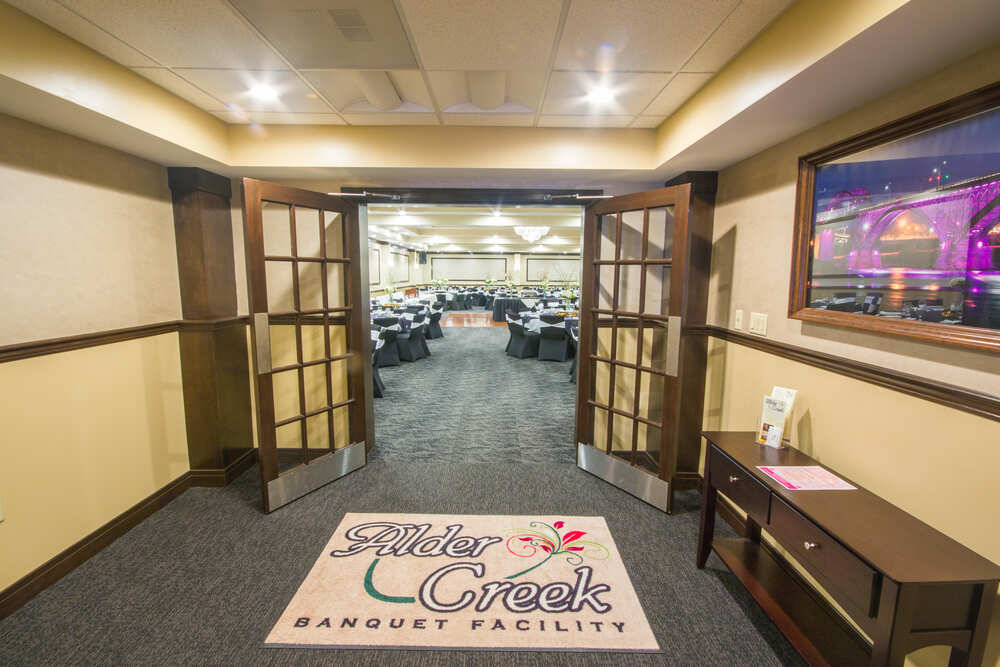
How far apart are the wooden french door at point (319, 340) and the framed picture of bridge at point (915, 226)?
9.14 feet

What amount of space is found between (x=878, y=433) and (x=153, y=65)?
137 inches

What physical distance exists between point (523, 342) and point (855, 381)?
216 inches

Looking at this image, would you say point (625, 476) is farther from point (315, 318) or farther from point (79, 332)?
point (79, 332)

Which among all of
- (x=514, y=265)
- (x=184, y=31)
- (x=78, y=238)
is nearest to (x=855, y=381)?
(x=184, y=31)

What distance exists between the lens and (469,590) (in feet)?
6.41

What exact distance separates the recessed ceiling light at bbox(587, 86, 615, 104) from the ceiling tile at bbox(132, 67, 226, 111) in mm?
2069

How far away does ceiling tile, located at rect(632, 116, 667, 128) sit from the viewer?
8.10ft

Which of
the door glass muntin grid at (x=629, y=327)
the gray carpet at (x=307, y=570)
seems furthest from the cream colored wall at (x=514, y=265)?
the door glass muntin grid at (x=629, y=327)

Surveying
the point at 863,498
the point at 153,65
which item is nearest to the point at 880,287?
the point at 863,498

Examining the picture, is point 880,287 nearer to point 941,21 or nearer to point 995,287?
point 995,287

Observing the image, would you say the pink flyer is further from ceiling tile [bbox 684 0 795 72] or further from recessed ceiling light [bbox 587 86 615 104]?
recessed ceiling light [bbox 587 86 615 104]

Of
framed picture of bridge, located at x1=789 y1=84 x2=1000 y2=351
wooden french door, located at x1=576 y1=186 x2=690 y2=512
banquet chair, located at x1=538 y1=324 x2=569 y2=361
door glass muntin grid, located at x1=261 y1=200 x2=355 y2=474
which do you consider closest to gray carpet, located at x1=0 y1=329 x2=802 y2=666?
wooden french door, located at x1=576 y1=186 x2=690 y2=512

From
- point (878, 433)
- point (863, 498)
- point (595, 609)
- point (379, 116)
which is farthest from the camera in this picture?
point (379, 116)

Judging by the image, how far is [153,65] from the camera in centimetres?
192
